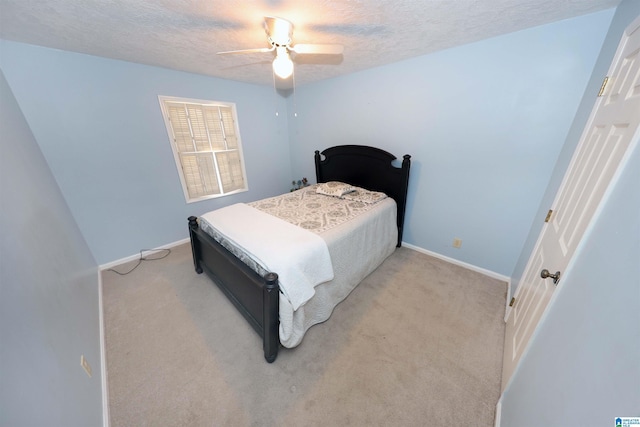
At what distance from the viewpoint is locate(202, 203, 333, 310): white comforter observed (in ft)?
4.82

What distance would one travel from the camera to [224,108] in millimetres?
3184

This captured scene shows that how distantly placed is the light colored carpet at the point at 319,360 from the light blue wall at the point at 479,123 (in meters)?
0.69

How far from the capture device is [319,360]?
5.06ft

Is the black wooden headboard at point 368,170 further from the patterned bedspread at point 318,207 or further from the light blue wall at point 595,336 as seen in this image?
the light blue wall at point 595,336

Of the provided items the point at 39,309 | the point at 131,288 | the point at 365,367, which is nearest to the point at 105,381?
the point at 39,309

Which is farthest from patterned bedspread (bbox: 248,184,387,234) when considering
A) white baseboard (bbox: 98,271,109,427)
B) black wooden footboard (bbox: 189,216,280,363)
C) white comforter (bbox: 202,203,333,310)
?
white baseboard (bbox: 98,271,109,427)

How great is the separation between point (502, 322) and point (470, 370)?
0.65m

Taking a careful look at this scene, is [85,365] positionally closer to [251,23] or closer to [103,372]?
[103,372]

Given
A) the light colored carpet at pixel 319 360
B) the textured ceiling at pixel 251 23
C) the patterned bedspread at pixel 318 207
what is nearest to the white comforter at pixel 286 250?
the patterned bedspread at pixel 318 207

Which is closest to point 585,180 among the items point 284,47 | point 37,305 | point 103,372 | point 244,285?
point 284,47

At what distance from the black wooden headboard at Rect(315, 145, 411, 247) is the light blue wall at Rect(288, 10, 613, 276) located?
151mm

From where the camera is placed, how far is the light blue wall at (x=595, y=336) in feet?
1.70

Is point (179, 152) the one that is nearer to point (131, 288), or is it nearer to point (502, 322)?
A: point (131, 288)

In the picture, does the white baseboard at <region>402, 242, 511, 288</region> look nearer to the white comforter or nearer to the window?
the white comforter
